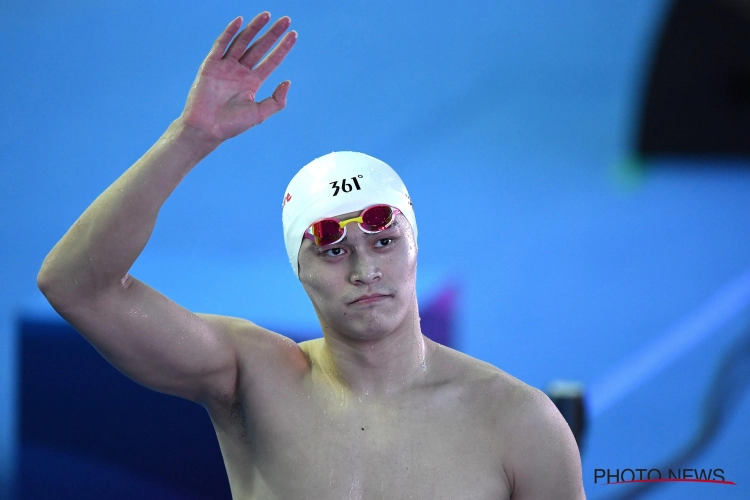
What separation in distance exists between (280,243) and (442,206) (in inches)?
24.7

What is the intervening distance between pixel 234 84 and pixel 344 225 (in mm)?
415

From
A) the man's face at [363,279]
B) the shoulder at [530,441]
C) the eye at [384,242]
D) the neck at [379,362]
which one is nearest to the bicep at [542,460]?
the shoulder at [530,441]

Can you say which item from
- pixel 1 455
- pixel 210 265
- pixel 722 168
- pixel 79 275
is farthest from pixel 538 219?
pixel 1 455

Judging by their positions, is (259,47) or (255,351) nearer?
(259,47)

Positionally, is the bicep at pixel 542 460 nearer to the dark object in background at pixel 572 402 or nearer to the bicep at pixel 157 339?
the bicep at pixel 157 339

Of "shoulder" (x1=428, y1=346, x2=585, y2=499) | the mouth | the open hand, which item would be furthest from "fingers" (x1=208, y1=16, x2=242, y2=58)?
"shoulder" (x1=428, y1=346, x2=585, y2=499)

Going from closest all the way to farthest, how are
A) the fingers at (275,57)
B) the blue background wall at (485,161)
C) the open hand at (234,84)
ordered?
the open hand at (234,84)
the fingers at (275,57)
the blue background wall at (485,161)

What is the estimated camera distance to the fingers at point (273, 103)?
1873 millimetres

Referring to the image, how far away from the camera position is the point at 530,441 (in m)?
2.00

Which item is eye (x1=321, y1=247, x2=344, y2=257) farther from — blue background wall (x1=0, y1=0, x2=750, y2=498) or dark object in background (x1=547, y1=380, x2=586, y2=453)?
dark object in background (x1=547, y1=380, x2=586, y2=453)

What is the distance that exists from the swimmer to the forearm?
50mm

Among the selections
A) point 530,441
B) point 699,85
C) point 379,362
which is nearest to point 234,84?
point 379,362

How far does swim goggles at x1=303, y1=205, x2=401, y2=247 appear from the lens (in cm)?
197

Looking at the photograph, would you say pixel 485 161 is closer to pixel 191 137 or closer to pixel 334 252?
pixel 334 252
